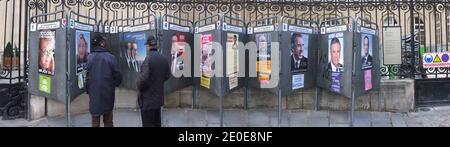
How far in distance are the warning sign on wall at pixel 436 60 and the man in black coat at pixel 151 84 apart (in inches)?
216

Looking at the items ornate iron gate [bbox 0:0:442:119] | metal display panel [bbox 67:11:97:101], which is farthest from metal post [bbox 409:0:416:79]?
metal display panel [bbox 67:11:97:101]

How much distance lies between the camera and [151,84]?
18.6ft

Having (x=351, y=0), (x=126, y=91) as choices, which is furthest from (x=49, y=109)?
(x=351, y=0)

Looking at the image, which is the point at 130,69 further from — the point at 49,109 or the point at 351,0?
the point at 351,0

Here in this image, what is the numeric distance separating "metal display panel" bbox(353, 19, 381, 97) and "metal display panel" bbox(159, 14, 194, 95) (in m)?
2.84

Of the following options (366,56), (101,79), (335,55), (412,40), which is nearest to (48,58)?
(101,79)

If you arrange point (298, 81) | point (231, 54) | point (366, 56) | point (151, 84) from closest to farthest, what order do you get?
point (151, 84) < point (231, 54) < point (366, 56) < point (298, 81)

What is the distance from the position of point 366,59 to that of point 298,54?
117cm

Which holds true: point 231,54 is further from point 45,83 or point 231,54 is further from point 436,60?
point 436,60

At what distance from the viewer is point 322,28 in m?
7.82

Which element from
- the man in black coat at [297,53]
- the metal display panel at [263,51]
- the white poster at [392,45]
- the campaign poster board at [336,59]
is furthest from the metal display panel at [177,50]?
the white poster at [392,45]

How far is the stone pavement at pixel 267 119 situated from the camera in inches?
289

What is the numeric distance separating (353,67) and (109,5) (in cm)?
451

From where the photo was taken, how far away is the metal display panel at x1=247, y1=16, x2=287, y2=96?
7.35 metres
